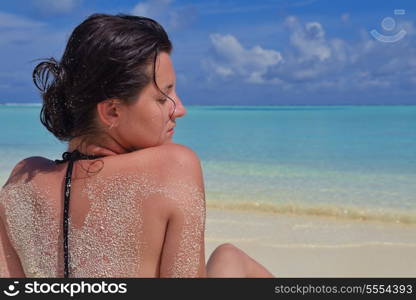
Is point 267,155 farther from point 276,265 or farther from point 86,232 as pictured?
point 86,232

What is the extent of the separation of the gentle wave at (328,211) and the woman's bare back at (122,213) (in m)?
4.68

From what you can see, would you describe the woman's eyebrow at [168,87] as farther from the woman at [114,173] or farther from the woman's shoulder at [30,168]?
the woman's shoulder at [30,168]

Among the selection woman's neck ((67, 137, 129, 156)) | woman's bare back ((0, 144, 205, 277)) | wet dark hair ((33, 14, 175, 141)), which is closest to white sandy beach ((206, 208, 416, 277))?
woman's bare back ((0, 144, 205, 277))

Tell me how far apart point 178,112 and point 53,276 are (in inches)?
26.2

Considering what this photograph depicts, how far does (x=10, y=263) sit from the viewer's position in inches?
73.8

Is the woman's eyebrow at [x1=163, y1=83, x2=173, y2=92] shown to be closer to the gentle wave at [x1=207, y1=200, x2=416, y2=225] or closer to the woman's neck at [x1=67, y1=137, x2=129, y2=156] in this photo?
the woman's neck at [x1=67, y1=137, x2=129, y2=156]

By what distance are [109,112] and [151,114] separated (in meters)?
0.12

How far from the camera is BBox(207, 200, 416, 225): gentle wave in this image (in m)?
5.87

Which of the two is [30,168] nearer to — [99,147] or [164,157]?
[99,147]

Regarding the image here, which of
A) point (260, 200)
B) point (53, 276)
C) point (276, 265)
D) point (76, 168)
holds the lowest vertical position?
point (53, 276)

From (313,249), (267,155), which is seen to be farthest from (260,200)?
(267,155)

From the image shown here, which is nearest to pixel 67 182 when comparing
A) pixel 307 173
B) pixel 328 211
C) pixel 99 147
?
pixel 99 147

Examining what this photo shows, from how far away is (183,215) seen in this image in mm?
1512

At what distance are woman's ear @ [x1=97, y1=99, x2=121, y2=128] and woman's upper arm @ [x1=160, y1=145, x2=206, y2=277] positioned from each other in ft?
0.67
